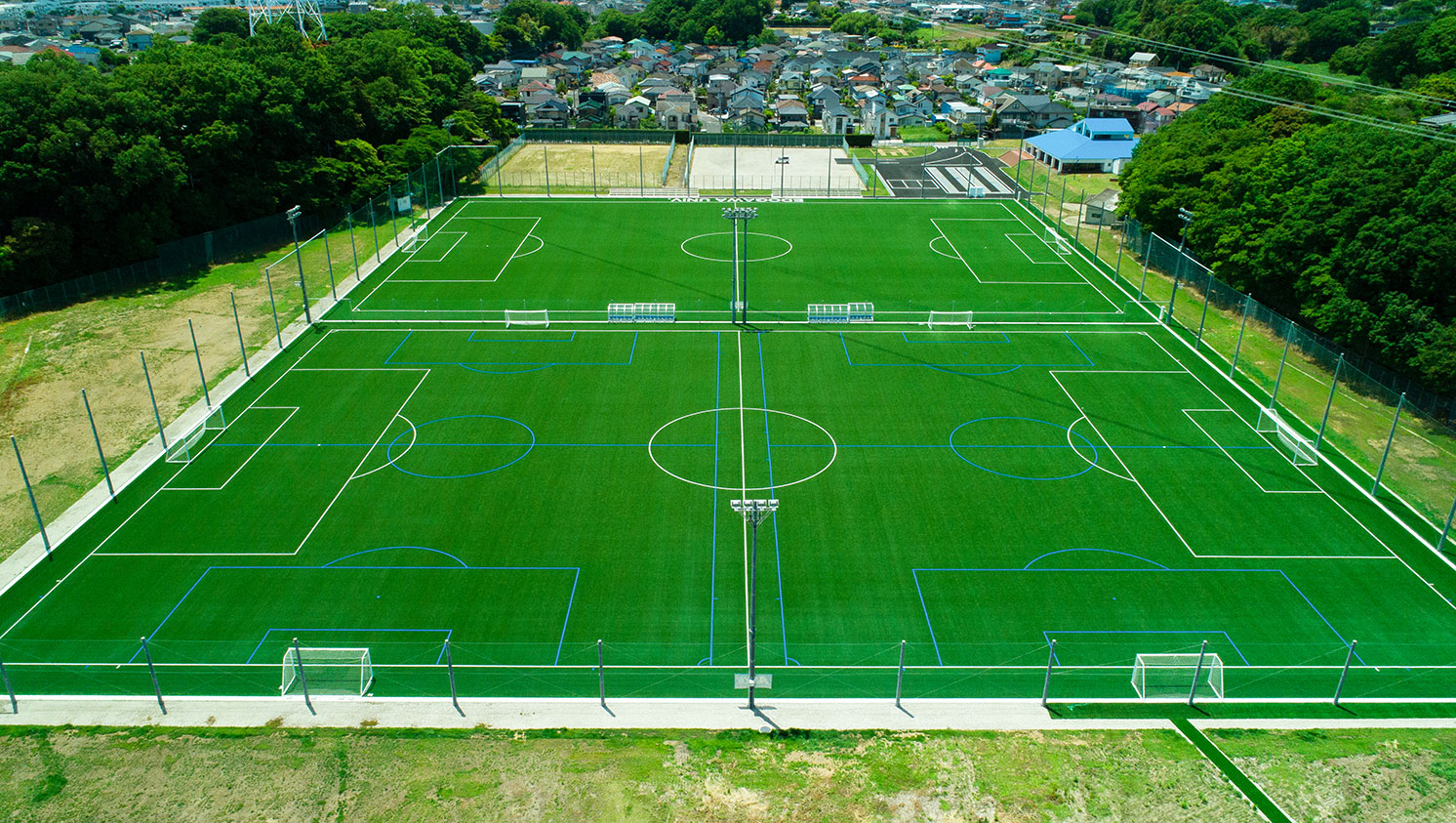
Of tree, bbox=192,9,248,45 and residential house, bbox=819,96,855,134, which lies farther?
tree, bbox=192,9,248,45

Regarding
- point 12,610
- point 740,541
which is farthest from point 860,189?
point 12,610

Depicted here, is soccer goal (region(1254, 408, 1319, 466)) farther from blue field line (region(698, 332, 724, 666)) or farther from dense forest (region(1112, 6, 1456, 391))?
blue field line (region(698, 332, 724, 666))

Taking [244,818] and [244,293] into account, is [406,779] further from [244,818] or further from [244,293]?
[244,293]

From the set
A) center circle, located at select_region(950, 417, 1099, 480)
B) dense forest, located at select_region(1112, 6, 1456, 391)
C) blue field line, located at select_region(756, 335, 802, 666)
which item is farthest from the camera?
dense forest, located at select_region(1112, 6, 1456, 391)

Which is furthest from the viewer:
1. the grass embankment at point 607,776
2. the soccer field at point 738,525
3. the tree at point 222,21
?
the tree at point 222,21

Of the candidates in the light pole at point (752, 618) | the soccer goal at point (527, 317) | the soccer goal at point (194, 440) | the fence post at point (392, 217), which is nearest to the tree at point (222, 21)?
the fence post at point (392, 217)

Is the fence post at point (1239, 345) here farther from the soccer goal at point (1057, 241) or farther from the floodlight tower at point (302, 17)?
the floodlight tower at point (302, 17)

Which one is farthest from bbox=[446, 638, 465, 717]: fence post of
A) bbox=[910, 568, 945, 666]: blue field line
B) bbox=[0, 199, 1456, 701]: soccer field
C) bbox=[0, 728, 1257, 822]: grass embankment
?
bbox=[910, 568, 945, 666]: blue field line
